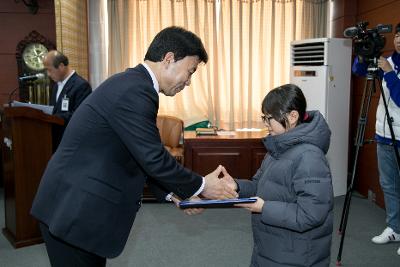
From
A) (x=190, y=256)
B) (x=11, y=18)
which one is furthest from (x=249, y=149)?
(x=11, y=18)

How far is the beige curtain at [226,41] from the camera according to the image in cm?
519

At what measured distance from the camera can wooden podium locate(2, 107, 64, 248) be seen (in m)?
3.24

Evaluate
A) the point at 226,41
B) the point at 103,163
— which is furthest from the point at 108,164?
the point at 226,41

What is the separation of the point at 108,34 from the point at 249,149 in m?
2.16

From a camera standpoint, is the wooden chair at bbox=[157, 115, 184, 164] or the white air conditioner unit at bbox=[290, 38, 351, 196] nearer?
the white air conditioner unit at bbox=[290, 38, 351, 196]

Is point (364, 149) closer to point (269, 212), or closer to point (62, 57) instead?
point (62, 57)

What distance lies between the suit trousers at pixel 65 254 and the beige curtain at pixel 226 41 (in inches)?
150

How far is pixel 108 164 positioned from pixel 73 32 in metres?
3.35

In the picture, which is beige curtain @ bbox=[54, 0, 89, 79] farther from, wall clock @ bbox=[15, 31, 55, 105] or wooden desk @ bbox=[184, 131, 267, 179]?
wooden desk @ bbox=[184, 131, 267, 179]

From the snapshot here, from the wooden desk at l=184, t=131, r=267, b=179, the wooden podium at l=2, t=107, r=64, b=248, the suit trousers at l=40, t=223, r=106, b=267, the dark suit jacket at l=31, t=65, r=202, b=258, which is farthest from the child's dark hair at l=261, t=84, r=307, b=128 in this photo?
the wooden desk at l=184, t=131, r=267, b=179

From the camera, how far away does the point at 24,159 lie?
10.8 feet

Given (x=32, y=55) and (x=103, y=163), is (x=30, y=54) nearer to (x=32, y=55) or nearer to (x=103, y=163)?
(x=32, y=55)

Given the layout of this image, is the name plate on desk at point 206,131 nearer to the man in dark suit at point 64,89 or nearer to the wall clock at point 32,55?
the man in dark suit at point 64,89

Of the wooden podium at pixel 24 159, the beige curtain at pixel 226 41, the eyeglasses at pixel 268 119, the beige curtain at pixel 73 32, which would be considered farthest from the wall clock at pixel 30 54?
the eyeglasses at pixel 268 119
